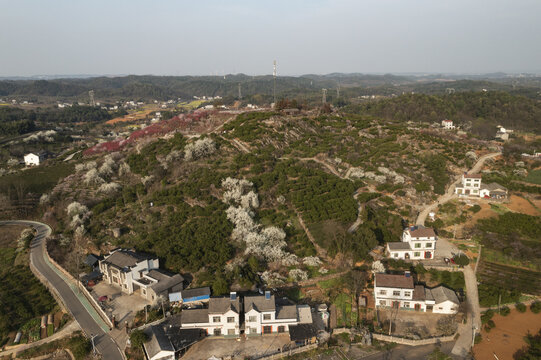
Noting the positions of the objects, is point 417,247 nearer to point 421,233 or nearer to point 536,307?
point 421,233

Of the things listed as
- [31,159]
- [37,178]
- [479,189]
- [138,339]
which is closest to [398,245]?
[479,189]

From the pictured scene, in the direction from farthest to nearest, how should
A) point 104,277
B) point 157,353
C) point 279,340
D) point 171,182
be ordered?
1. point 171,182
2. point 104,277
3. point 279,340
4. point 157,353

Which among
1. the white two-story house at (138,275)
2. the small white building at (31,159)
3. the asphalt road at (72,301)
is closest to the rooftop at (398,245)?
the white two-story house at (138,275)

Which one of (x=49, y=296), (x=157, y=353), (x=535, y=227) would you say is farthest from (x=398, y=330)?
(x=49, y=296)

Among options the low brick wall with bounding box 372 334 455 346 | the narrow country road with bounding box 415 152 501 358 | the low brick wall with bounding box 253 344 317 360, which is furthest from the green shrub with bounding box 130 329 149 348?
the narrow country road with bounding box 415 152 501 358

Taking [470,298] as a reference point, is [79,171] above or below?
above

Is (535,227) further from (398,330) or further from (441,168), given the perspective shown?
(398,330)
